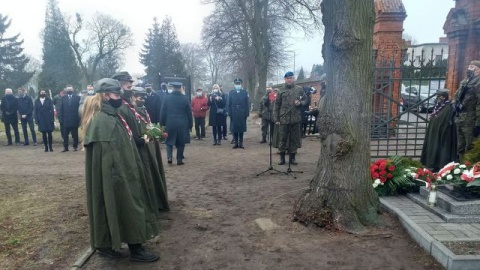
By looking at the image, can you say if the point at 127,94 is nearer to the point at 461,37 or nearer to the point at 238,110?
the point at 238,110

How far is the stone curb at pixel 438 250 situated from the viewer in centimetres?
344

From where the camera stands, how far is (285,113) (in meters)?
7.96

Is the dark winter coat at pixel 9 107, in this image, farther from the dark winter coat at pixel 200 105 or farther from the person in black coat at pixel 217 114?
the person in black coat at pixel 217 114

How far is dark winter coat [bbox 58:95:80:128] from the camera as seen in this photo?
1104cm

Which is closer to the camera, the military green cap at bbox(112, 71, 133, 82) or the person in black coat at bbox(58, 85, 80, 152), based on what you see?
the military green cap at bbox(112, 71, 133, 82)

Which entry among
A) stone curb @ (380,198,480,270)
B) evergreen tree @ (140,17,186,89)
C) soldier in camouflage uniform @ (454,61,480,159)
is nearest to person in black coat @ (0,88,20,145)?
stone curb @ (380,198,480,270)

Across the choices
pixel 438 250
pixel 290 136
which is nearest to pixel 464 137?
pixel 290 136

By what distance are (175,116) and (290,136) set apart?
2.72 meters

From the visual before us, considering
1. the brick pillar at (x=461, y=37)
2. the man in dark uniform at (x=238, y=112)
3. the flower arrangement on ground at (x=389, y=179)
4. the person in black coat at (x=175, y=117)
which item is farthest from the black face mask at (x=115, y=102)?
the brick pillar at (x=461, y=37)

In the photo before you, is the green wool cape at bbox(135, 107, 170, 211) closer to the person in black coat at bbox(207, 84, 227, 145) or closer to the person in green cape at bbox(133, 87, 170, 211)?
the person in green cape at bbox(133, 87, 170, 211)

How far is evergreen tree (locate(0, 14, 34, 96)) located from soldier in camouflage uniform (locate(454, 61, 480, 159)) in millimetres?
43110

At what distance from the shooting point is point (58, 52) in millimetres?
41875

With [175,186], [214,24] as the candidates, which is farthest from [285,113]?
[214,24]

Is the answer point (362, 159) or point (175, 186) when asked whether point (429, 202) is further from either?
point (175, 186)
